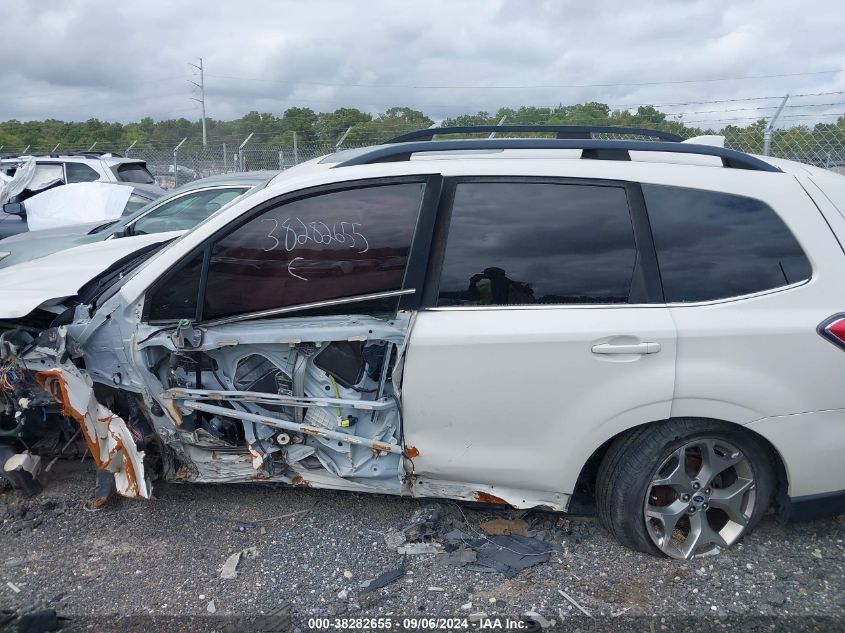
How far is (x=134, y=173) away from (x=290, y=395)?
10.1 metres

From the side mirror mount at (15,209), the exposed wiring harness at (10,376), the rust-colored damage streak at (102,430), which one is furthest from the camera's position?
the side mirror mount at (15,209)

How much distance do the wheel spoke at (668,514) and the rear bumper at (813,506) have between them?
0.45 metres

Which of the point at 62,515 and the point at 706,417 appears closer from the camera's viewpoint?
the point at 706,417

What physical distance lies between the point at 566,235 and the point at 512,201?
280 mm

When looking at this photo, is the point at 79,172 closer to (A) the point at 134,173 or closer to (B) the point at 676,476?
(A) the point at 134,173

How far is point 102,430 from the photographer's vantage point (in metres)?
3.20

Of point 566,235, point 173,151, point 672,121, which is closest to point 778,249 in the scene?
point 566,235

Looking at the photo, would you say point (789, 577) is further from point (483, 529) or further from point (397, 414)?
point (397, 414)

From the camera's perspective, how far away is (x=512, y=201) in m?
2.92

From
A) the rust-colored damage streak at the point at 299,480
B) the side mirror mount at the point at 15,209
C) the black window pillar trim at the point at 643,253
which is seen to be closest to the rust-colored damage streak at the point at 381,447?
the rust-colored damage streak at the point at 299,480

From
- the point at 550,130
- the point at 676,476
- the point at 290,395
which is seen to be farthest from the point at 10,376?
the point at 676,476

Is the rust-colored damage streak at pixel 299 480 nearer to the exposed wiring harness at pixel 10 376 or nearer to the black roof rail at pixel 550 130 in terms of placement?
the exposed wiring harness at pixel 10 376

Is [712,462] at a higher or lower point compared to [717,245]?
lower

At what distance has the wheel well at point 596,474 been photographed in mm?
2885
